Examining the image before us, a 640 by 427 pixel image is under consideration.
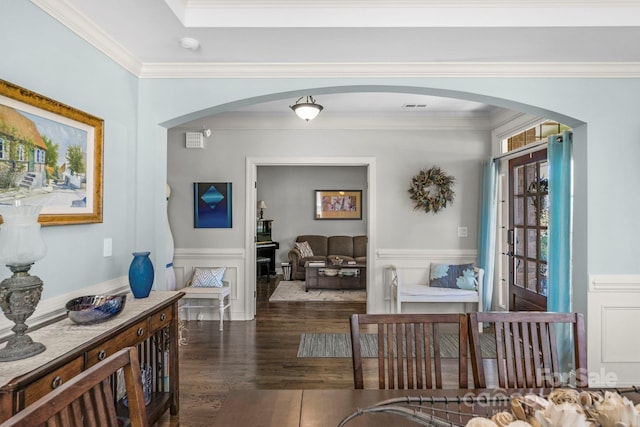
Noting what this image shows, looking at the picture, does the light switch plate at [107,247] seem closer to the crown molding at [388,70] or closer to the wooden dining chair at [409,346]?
the crown molding at [388,70]

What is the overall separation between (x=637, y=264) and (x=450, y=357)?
67.2 inches

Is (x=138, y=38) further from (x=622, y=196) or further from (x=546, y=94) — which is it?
(x=622, y=196)

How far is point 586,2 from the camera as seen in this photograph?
2146 millimetres

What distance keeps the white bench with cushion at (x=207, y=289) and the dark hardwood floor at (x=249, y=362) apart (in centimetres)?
23

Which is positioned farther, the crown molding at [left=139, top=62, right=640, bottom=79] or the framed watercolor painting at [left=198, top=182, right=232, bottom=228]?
the framed watercolor painting at [left=198, top=182, right=232, bottom=228]

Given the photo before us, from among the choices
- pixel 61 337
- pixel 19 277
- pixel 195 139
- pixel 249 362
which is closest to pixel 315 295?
pixel 249 362

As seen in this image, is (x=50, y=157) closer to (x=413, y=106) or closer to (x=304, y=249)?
(x=413, y=106)

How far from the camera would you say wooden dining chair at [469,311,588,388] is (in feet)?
4.87

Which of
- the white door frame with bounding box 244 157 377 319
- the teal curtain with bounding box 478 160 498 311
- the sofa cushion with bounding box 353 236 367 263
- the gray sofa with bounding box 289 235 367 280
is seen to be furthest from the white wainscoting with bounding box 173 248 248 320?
the sofa cushion with bounding box 353 236 367 263

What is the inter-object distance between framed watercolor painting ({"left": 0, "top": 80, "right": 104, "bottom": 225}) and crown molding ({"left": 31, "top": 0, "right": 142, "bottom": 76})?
1.53 feet

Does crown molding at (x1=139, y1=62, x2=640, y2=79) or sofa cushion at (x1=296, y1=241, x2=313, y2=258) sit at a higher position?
crown molding at (x1=139, y1=62, x2=640, y2=79)

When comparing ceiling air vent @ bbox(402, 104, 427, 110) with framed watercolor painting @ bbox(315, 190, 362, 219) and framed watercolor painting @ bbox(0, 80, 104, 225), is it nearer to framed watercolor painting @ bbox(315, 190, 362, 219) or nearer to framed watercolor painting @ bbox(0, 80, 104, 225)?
framed watercolor painting @ bbox(0, 80, 104, 225)

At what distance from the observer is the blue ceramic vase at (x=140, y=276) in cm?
226

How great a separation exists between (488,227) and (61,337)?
4221mm
